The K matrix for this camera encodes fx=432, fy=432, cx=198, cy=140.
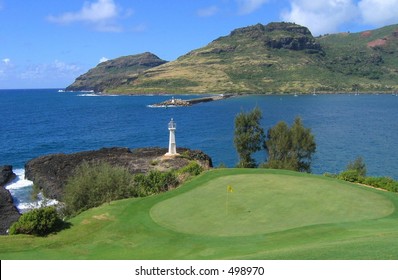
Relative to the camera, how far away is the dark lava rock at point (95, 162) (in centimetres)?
4790

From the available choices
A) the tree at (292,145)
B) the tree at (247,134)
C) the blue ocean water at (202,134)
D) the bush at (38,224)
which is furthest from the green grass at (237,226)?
the blue ocean water at (202,134)

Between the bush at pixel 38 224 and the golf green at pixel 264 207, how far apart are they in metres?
4.40

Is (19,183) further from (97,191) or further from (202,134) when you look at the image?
(202,134)

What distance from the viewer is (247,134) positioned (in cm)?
5059

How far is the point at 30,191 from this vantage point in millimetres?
49812

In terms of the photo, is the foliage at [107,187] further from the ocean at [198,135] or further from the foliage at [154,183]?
the ocean at [198,135]

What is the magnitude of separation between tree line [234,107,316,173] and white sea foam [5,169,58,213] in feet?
71.7

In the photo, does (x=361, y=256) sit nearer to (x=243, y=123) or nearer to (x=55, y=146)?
(x=243, y=123)

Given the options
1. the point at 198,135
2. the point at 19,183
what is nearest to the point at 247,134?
the point at 19,183

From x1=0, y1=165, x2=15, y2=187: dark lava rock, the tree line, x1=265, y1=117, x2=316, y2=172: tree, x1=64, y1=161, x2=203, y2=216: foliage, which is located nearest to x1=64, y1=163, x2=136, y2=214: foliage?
x1=64, y1=161, x2=203, y2=216: foliage

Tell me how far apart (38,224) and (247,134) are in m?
34.7

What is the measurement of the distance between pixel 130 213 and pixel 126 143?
7029cm

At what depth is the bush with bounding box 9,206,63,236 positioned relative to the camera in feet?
60.3

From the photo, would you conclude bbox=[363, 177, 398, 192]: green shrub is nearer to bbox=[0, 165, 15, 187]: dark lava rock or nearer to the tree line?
the tree line
